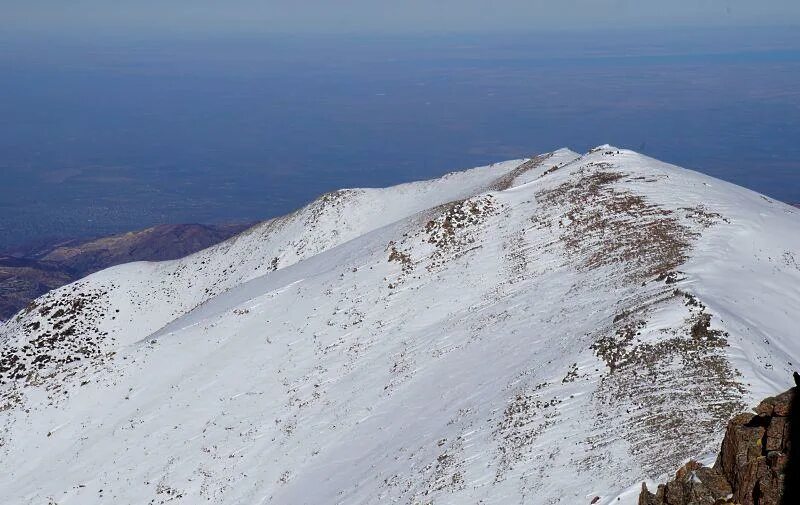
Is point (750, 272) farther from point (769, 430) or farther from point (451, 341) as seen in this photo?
point (769, 430)

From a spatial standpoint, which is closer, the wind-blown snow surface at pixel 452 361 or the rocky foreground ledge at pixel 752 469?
the rocky foreground ledge at pixel 752 469

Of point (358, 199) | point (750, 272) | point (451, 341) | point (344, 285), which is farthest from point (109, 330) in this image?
point (750, 272)

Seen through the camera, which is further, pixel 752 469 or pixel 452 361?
pixel 452 361

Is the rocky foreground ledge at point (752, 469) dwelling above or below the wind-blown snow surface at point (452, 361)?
above

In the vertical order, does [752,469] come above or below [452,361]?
above

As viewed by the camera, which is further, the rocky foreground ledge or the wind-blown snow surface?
the wind-blown snow surface
